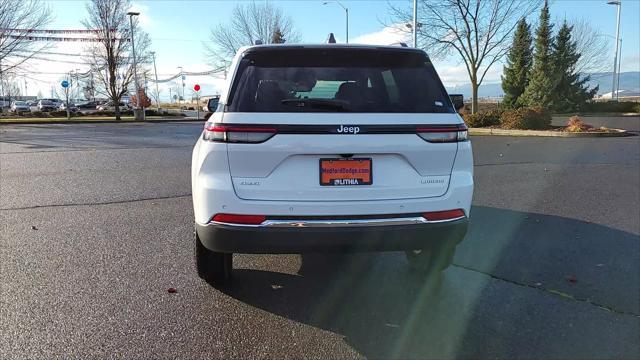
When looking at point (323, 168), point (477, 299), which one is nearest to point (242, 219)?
point (323, 168)

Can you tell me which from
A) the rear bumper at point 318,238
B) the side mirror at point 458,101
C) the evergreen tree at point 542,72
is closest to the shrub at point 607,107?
the evergreen tree at point 542,72

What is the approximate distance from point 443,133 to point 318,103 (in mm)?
815

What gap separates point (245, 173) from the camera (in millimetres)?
3061

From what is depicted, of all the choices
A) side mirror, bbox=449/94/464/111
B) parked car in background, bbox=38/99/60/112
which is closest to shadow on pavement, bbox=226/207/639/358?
side mirror, bbox=449/94/464/111

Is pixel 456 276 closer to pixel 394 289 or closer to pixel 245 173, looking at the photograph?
pixel 394 289

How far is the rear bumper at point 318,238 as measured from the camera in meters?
3.08

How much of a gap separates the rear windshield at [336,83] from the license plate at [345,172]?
329 millimetres

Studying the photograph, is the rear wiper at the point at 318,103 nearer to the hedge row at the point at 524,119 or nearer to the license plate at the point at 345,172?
the license plate at the point at 345,172

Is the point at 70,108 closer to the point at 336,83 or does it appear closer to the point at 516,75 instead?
the point at 516,75

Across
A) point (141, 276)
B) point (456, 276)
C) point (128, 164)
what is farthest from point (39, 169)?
point (456, 276)

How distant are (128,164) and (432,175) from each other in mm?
9443

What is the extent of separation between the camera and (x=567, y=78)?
39781 millimetres

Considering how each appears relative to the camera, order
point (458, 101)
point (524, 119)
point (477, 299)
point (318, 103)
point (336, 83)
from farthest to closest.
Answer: point (524, 119) < point (458, 101) < point (477, 299) < point (336, 83) < point (318, 103)

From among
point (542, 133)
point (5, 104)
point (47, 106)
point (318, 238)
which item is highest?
point (5, 104)
